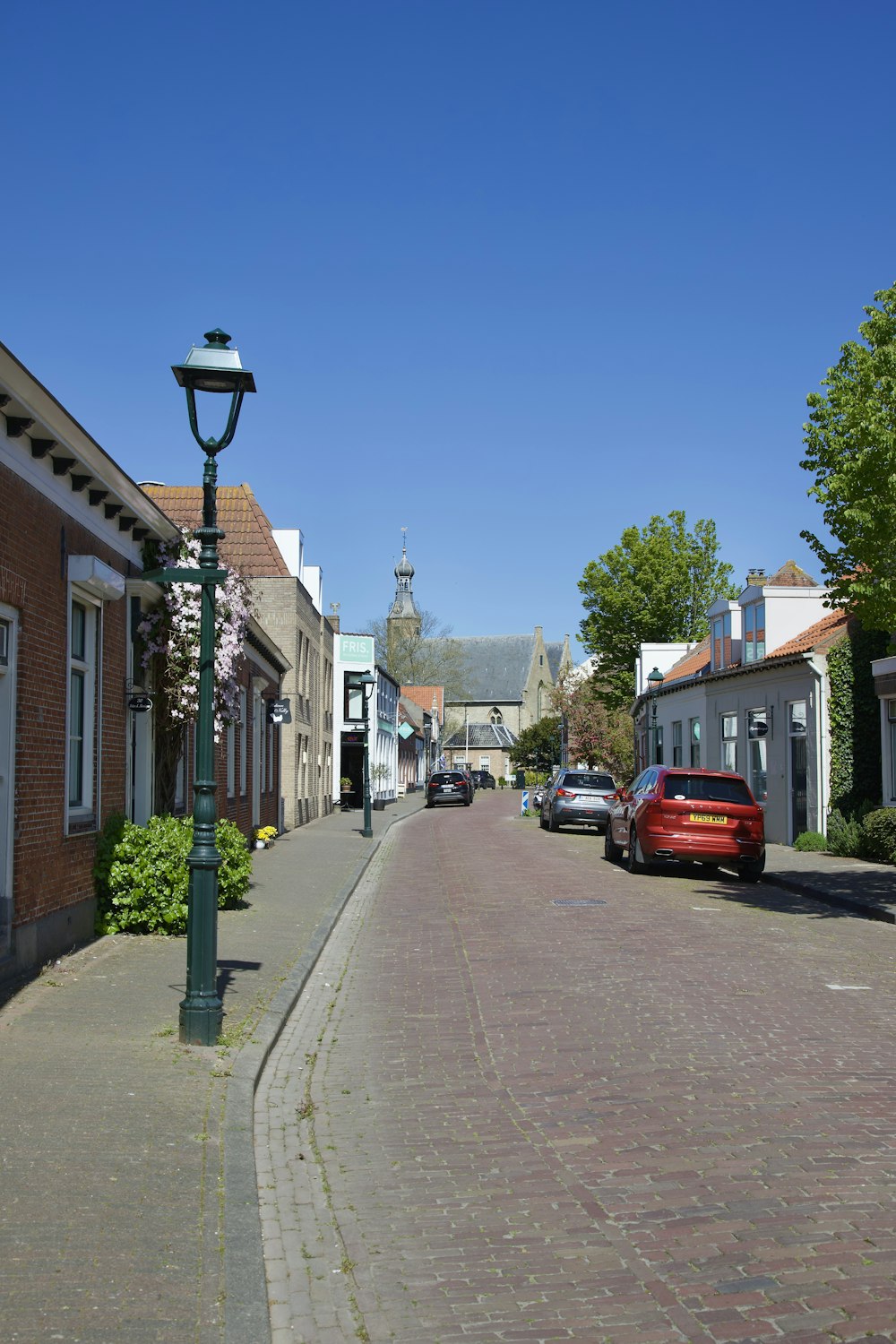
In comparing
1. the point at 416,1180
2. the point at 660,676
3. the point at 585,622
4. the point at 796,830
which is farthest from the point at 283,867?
the point at 585,622

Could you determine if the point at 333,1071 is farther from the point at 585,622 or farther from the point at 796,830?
the point at 585,622

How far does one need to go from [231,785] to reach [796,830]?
41.8 ft

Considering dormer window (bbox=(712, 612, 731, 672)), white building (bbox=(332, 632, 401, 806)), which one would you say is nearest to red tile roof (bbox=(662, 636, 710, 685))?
dormer window (bbox=(712, 612, 731, 672))

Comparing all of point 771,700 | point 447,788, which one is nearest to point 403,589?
point 447,788

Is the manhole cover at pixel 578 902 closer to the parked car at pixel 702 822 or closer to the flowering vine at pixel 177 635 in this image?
the parked car at pixel 702 822

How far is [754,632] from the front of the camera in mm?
32156

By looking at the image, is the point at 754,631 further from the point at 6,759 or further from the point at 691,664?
the point at 6,759

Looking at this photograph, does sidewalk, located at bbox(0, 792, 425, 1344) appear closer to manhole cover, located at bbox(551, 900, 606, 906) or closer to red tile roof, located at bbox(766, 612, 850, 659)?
manhole cover, located at bbox(551, 900, 606, 906)

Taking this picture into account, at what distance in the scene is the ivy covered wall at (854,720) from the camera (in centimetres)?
2531

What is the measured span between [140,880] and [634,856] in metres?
10.2

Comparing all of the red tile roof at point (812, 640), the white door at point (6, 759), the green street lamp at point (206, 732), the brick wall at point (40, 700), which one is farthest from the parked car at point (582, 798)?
the green street lamp at point (206, 732)

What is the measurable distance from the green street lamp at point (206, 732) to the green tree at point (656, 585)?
46.0 meters

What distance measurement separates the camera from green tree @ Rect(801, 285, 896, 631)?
48.8ft

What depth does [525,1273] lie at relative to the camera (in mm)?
4473
